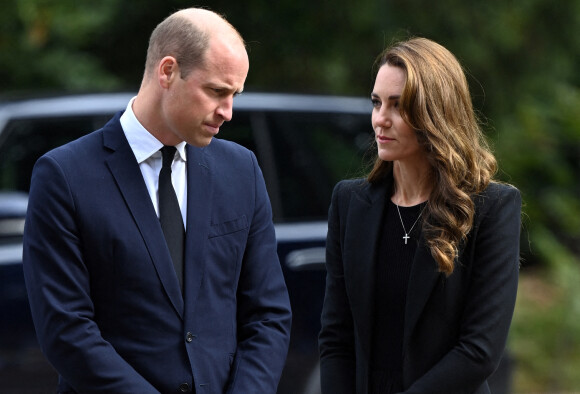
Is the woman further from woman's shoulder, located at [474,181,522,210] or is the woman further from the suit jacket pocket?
the suit jacket pocket

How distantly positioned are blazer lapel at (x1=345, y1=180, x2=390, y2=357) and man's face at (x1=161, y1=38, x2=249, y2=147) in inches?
20.4

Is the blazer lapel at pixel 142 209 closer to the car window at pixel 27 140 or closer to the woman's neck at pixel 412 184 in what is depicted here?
the woman's neck at pixel 412 184

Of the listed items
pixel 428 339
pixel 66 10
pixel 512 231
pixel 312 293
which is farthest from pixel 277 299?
pixel 66 10

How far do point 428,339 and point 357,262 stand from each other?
31 cm

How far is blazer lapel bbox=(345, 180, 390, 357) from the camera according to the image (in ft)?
10.7

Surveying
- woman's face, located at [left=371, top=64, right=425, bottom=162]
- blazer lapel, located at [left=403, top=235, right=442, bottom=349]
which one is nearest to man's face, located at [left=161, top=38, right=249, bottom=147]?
woman's face, located at [left=371, top=64, right=425, bottom=162]

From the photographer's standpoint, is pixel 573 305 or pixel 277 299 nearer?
pixel 277 299

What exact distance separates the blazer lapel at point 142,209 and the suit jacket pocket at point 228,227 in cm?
17

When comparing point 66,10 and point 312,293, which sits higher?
point 66,10

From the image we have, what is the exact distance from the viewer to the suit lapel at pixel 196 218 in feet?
10.2

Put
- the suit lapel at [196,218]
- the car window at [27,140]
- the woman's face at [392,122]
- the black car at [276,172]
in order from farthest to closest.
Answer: the car window at [27,140]
the black car at [276,172]
the woman's face at [392,122]
the suit lapel at [196,218]

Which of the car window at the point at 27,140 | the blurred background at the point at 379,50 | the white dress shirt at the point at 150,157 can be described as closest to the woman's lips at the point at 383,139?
the white dress shirt at the point at 150,157

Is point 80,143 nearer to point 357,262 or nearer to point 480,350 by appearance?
point 357,262

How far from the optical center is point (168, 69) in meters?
3.11
